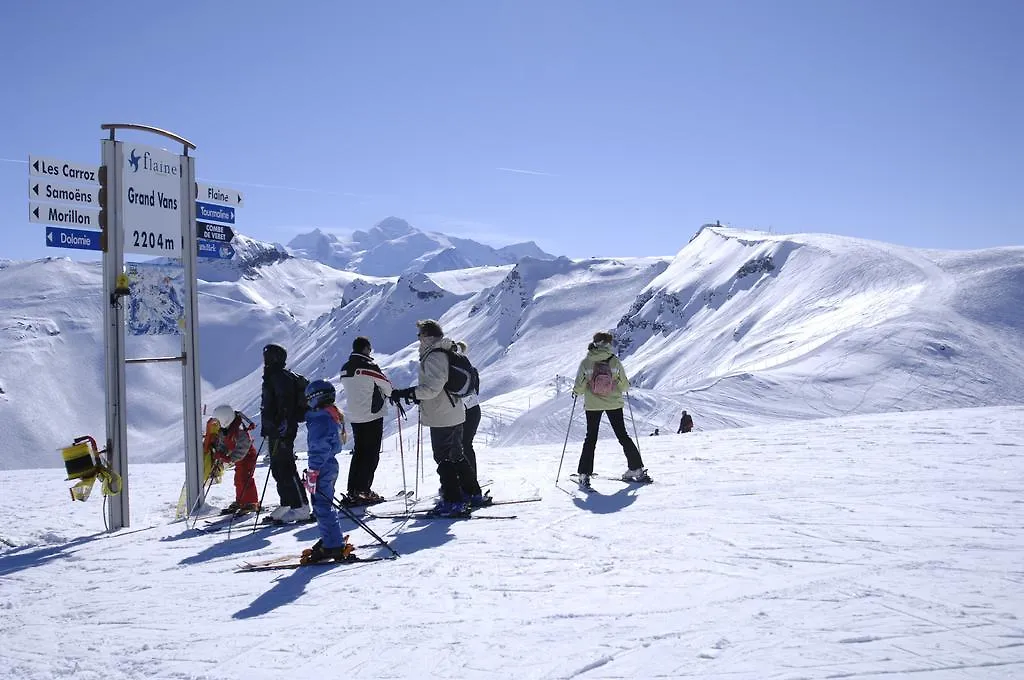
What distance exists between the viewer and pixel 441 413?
8.49 m

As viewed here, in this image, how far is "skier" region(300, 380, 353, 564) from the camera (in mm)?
7035

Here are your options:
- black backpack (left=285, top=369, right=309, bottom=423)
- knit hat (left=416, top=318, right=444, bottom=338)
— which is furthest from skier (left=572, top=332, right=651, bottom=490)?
black backpack (left=285, top=369, right=309, bottom=423)

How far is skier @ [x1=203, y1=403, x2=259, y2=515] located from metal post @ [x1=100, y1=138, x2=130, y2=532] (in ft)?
3.58

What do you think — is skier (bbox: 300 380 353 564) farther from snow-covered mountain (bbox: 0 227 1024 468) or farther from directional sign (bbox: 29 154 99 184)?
snow-covered mountain (bbox: 0 227 1024 468)

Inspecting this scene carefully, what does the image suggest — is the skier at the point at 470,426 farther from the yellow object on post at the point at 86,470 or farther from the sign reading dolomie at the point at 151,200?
the yellow object on post at the point at 86,470

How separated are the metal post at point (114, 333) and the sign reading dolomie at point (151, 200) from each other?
111 mm

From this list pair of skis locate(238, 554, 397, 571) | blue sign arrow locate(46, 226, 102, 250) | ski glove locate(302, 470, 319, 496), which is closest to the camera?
pair of skis locate(238, 554, 397, 571)

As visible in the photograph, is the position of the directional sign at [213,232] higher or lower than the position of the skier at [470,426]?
higher

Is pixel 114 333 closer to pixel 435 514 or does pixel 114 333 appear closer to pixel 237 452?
pixel 237 452

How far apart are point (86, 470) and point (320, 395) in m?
3.63

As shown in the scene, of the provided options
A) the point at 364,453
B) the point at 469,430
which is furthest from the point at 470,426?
the point at 364,453

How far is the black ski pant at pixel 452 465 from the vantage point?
8.56 meters

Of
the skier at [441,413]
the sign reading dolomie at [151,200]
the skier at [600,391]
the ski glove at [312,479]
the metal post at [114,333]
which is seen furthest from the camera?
the skier at [600,391]

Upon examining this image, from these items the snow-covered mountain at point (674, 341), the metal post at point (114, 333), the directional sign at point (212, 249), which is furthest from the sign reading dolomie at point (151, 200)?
the snow-covered mountain at point (674, 341)
